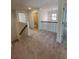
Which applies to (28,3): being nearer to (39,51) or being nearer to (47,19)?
(47,19)

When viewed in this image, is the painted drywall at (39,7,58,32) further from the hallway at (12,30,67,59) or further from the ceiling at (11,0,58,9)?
the hallway at (12,30,67,59)

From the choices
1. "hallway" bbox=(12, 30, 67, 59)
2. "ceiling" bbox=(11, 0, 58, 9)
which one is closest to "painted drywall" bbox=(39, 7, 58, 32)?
"ceiling" bbox=(11, 0, 58, 9)

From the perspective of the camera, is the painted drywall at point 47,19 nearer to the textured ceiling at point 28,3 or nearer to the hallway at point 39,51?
the textured ceiling at point 28,3

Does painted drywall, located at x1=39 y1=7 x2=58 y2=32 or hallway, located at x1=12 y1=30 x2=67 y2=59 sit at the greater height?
painted drywall, located at x1=39 y1=7 x2=58 y2=32

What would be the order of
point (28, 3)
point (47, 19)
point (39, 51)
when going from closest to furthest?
point (39, 51) → point (28, 3) → point (47, 19)

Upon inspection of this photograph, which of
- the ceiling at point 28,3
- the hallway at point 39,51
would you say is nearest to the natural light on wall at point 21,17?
the ceiling at point 28,3

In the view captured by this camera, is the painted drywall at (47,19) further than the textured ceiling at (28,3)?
Yes

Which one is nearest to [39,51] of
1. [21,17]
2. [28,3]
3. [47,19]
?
[28,3]

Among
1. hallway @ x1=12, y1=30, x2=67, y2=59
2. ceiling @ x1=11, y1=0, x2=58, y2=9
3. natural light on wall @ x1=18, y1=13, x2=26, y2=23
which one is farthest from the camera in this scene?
natural light on wall @ x1=18, y1=13, x2=26, y2=23

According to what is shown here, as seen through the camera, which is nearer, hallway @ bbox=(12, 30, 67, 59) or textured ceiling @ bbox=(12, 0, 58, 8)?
hallway @ bbox=(12, 30, 67, 59)
